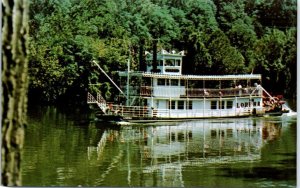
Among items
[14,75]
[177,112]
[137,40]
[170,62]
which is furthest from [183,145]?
[14,75]

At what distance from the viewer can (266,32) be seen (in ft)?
12.3

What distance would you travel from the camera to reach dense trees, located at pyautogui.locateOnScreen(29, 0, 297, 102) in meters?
3.77

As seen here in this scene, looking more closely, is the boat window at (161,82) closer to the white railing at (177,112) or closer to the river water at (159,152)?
the white railing at (177,112)

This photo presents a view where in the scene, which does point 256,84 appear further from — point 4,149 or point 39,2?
point 4,149

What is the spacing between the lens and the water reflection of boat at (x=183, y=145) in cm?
377

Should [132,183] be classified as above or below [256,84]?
below

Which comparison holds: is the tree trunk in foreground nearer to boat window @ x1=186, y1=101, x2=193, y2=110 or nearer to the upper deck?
the upper deck

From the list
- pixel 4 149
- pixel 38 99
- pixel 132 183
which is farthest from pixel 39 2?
pixel 4 149

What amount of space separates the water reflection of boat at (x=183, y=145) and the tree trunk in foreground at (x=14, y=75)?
2022mm

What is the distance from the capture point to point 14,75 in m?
1.75

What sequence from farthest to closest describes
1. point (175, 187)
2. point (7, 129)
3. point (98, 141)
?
point (98, 141) < point (175, 187) < point (7, 129)

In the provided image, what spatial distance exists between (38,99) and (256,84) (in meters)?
1.60

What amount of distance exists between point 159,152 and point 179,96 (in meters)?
0.47

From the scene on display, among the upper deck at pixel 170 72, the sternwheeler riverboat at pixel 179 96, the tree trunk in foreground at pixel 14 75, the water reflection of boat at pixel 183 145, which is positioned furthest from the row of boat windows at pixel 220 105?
the tree trunk in foreground at pixel 14 75
